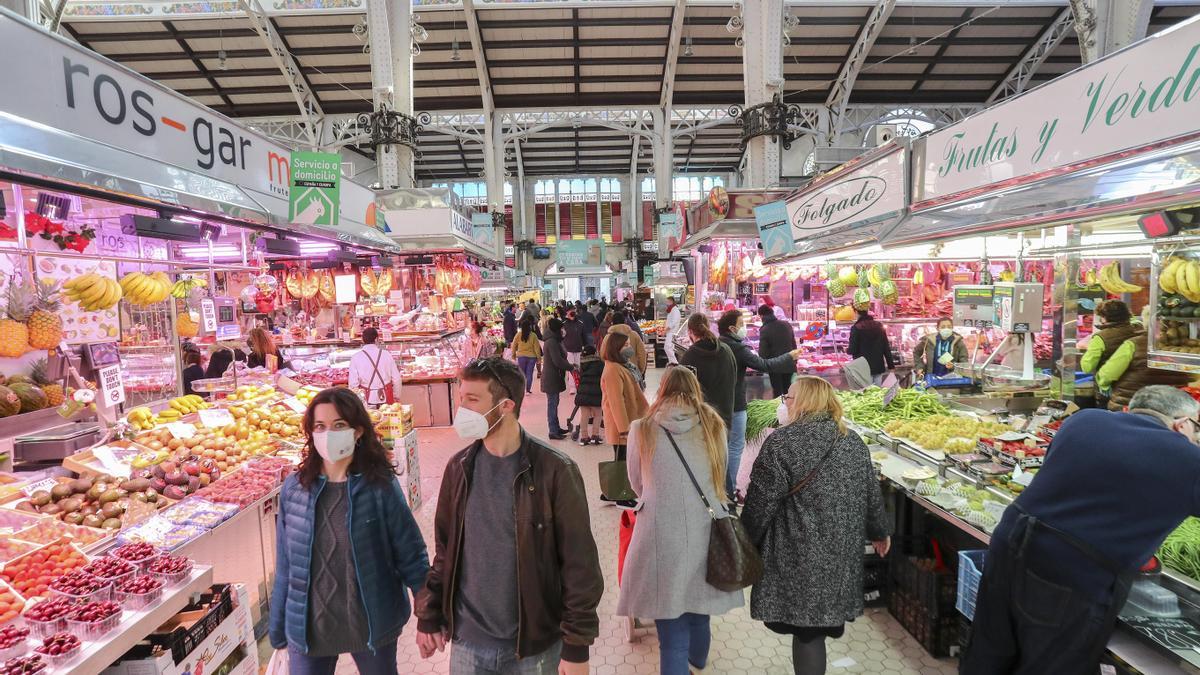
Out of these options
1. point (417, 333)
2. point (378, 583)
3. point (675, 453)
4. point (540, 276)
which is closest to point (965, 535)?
point (675, 453)

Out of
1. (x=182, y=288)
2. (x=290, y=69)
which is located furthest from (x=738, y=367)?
(x=290, y=69)

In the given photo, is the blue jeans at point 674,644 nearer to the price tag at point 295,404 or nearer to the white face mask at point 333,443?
the white face mask at point 333,443

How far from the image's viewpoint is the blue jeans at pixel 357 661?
225 centimetres

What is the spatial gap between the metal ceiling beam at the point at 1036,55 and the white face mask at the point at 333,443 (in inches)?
628

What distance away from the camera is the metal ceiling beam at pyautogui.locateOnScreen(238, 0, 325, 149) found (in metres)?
13.4

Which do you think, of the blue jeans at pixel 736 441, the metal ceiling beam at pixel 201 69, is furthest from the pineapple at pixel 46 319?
the metal ceiling beam at pixel 201 69

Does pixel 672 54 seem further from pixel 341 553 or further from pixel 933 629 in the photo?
pixel 341 553

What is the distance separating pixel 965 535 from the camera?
11.5 feet

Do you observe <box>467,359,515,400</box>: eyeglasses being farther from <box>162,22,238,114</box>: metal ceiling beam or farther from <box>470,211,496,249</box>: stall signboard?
<box>162,22,238,114</box>: metal ceiling beam

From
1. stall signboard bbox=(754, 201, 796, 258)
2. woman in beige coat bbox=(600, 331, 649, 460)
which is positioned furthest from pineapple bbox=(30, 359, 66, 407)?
stall signboard bbox=(754, 201, 796, 258)

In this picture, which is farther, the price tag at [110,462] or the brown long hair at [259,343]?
the brown long hair at [259,343]

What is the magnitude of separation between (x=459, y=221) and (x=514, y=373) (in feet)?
27.5

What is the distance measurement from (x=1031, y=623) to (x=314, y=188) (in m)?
5.35

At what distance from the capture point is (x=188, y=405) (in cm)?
499
